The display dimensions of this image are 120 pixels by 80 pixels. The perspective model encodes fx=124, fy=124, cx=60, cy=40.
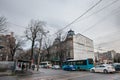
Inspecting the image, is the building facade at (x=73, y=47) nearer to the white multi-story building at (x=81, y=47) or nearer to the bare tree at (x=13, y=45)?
the white multi-story building at (x=81, y=47)

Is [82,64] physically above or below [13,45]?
below

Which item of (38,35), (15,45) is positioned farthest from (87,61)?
(15,45)

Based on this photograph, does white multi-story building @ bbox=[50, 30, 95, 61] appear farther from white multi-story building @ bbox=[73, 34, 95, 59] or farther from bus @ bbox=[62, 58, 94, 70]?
bus @ bbox=[62, 58, 94, 70]

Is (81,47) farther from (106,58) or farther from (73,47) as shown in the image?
(106,58)

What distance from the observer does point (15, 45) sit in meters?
45.0

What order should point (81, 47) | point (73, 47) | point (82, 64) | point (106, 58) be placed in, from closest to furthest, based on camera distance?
point (82, 64) → point (73, 47) → point (81, 47) → point (106, 58)


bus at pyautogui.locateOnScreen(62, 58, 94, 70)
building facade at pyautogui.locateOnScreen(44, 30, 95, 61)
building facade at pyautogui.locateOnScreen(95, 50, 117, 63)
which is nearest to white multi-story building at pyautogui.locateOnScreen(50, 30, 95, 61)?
building facade at pyautogui.locateOnScreen(44, 30, 95, 61)

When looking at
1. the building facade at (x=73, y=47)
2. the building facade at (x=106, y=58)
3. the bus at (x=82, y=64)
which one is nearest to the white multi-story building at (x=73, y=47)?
the building facade at (x=73, y=47)

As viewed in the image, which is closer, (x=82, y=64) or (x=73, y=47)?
(x=82, y=64)

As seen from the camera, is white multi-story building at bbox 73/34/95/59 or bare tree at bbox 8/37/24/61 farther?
white multi-story building at bbox 73/34/95/59

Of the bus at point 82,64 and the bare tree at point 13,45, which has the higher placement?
the bare tree at point 13,45

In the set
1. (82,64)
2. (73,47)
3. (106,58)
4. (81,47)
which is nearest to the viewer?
(82,64)

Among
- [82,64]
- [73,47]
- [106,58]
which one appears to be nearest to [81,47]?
[73,47]

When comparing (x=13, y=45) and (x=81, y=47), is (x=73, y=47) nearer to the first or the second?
(x=81, y=47)
